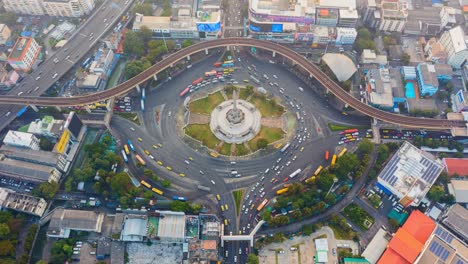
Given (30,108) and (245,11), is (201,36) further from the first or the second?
(30,108)

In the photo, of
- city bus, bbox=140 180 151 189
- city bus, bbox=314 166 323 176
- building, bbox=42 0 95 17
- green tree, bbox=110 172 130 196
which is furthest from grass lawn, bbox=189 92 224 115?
building, bbox=42 0 95 17

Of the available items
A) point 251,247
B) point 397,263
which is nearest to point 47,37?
point 251,247

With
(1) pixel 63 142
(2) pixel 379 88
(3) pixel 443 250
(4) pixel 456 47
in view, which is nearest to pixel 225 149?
(1) pixel 63 142

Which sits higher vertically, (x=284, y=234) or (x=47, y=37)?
(x=47, y=37)

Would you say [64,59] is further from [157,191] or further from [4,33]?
[157,191]

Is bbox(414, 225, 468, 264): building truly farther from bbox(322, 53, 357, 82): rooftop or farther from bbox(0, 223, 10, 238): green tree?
bbox(0, 223, 10, 238): green tree
